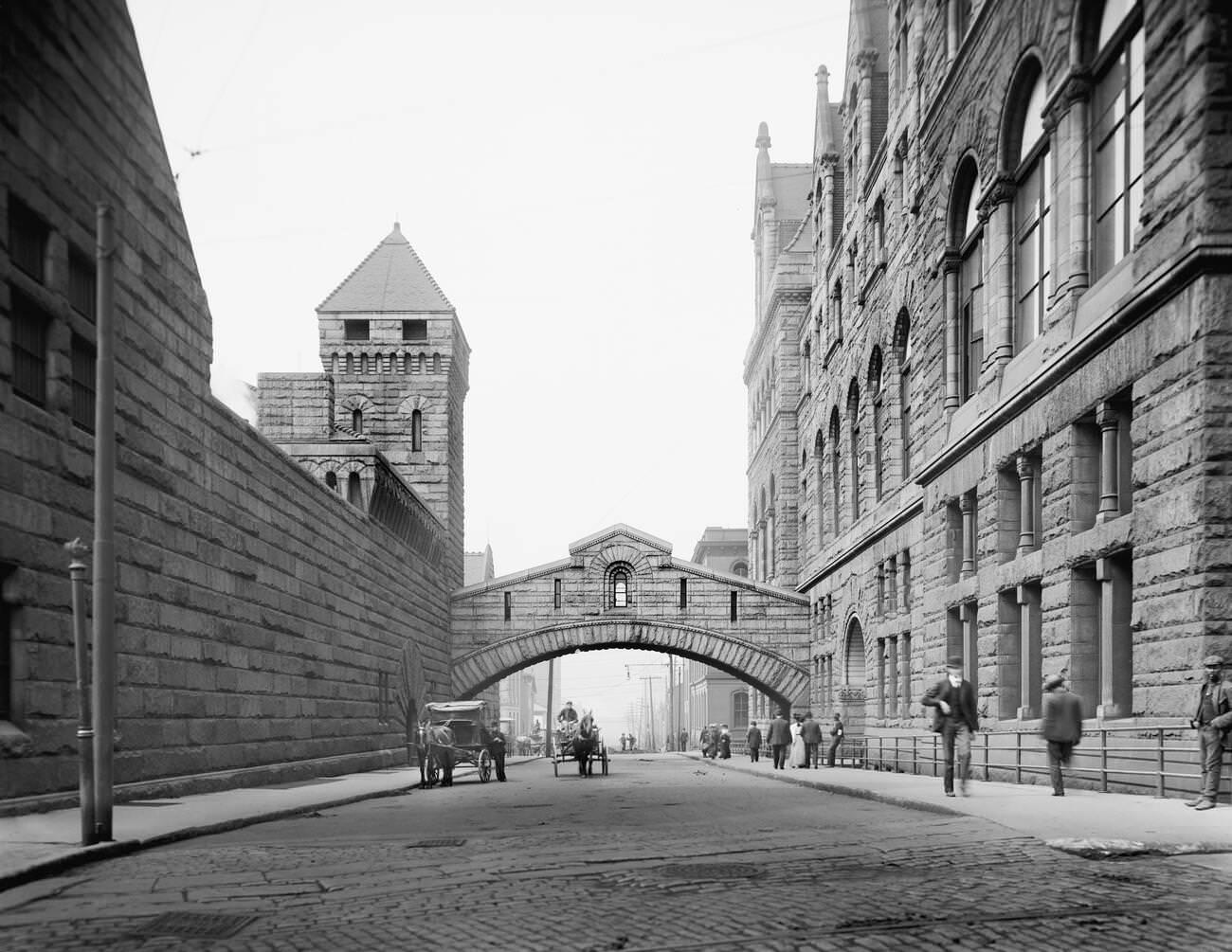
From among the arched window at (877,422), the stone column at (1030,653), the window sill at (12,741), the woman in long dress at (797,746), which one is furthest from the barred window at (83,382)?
the woman in long dress at (797,746)

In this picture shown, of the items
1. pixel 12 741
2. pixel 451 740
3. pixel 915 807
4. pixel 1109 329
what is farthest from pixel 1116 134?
pixel 12 741

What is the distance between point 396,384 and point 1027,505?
120 ft

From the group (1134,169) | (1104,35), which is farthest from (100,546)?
(1104,35)

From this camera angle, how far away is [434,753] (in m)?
26.3

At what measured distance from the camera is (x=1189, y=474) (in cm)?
1609

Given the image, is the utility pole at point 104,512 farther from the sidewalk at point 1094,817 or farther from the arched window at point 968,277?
the arched window at point 968,277

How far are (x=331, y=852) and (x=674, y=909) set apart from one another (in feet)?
15.7

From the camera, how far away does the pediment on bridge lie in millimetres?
53188

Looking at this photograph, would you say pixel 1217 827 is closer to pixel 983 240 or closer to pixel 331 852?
pixel 331 852

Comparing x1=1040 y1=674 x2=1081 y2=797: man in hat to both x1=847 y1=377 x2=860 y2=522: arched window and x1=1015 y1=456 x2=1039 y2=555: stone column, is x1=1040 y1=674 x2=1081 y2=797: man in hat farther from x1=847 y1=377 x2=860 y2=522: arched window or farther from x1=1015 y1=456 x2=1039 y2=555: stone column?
x1=847 y1=377 x2=860 y2=522: arched window

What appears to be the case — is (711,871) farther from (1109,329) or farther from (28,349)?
(1109,329)

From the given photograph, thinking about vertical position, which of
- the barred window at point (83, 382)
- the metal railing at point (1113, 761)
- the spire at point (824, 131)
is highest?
the spire at point (824, 131)

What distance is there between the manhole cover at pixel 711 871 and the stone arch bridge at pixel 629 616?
41.3 meters

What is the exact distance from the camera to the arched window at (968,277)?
27.5 m
